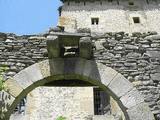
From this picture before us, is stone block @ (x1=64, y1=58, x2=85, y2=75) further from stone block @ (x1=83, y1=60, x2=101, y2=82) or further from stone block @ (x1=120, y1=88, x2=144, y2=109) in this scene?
stone block @ (x1=120, y1=88, x2=144, y2=109)

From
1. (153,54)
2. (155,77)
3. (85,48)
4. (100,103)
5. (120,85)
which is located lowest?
(100,103)

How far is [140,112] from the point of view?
18.2 ft

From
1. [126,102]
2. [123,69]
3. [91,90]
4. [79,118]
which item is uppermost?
[123,69]

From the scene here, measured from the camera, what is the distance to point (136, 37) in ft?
21.2

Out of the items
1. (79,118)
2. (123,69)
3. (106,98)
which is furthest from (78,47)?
(106,98)

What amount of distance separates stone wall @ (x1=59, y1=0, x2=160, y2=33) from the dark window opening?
25.8 feet

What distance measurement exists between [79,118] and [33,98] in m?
2.19

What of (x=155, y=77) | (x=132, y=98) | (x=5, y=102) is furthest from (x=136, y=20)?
(x=5, y=102)

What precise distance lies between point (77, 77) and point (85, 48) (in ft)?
1.94

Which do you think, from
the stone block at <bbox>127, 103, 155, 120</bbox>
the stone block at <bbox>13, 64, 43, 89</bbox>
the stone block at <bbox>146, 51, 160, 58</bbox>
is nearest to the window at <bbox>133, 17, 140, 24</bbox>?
the stone block at <bbox>146, 51, 160, 58</bbox>

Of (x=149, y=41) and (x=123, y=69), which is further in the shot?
(x=149, y=41)

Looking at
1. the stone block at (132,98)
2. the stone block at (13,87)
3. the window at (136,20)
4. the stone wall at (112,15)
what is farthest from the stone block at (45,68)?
the window at (136,20)

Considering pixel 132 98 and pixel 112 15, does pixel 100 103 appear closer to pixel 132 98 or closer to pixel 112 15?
pixel 132 98

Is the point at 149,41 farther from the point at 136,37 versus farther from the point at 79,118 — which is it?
the point at 79,118
